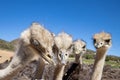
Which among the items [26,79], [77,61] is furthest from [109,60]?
[26,79]

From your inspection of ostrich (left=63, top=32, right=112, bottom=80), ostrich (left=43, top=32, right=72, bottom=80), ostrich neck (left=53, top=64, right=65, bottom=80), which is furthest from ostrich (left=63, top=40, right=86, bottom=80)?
ostrich neck (left=53, top=64, right=65, bottom=80)

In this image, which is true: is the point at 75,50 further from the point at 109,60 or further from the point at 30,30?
the point at 109,60

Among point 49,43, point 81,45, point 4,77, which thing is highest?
point 81,45

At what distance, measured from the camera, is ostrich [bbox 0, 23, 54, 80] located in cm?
571

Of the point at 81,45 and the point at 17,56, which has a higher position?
the point at 81,45

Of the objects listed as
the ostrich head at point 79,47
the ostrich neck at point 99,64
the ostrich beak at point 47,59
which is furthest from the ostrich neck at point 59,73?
the ostrich beak at point 47,59

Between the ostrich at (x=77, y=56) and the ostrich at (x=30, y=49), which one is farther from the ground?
the ostrich at (x=77, y=56)

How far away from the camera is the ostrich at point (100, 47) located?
Answer: 382 inches

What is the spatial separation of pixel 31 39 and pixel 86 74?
4775 millimetres

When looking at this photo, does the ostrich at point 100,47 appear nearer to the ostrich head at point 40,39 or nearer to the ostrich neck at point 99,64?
the ostrich neck at point 99,64

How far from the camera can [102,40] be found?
9750mm

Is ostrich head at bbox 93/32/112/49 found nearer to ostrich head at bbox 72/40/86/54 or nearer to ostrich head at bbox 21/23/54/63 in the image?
ostrich head at bbox 72/40/86/54

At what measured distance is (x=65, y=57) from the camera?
8156mm

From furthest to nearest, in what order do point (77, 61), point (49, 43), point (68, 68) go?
point (77, 61) → point (68, 68) → point (49, 43)
